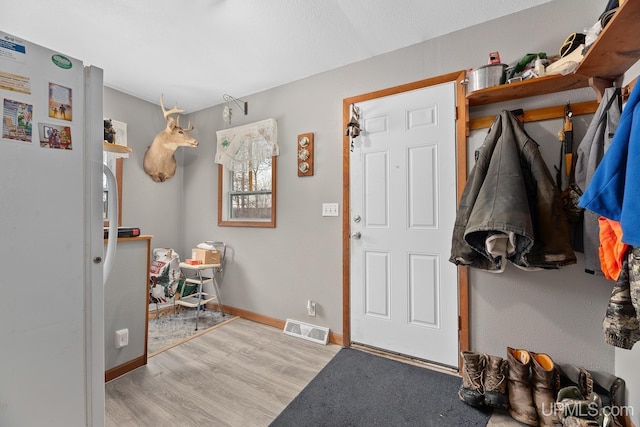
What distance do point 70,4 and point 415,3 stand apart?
2152 millimetres

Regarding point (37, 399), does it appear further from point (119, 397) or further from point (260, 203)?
point (260, 203)

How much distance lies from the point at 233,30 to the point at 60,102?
137 cm

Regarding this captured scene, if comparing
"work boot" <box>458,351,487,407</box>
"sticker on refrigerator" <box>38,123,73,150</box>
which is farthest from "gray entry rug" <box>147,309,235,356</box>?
"work boot" <box>458,351,487,407</box>

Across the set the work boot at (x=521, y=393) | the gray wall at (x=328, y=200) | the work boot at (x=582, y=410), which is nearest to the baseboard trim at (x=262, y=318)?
the gray wall at (x=328, y=200)

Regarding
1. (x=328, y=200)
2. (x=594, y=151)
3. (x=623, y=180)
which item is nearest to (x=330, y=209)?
(x=328, y=200)

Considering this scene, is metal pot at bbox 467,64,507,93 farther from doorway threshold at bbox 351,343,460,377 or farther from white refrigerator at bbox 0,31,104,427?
white refrigerator at bbox 0,31,104,427

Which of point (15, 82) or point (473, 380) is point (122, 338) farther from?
point (473, 380)

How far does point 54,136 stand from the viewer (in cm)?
98

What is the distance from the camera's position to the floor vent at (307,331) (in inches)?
93.8

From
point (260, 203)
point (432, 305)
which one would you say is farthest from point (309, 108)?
point (432, 305)

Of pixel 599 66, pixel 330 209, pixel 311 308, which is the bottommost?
pixel 311 308

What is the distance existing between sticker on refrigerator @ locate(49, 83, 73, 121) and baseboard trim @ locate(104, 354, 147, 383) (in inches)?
66.2

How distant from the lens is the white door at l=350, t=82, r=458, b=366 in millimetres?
1963

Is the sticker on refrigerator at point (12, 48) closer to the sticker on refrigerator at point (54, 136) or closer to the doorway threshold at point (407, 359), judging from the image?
the sticker on refrigerator at point (54, 136)
